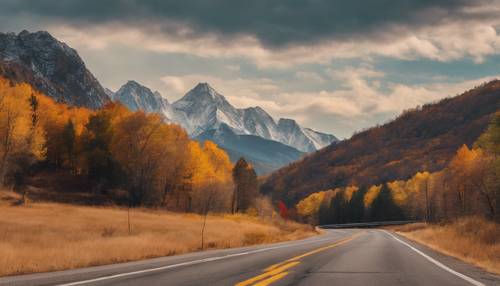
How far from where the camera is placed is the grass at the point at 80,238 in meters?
15.8

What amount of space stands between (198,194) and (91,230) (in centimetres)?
4205

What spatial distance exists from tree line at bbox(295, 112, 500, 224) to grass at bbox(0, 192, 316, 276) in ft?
89.7

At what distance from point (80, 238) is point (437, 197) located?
284 feet

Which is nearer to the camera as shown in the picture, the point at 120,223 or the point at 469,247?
the point at 469,247

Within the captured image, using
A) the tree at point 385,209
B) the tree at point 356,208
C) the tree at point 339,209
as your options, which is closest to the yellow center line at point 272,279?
the tree at point 385,209

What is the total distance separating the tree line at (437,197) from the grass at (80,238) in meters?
27.3

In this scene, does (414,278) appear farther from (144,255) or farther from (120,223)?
(120,223)

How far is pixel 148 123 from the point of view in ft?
235

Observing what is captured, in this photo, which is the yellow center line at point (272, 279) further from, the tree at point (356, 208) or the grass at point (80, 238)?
the tree at point (356, 208)

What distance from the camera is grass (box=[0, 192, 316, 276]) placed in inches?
621

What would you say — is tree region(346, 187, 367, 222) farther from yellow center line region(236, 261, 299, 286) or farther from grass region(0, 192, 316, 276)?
yellow center line region(236, 261, 299, 286)

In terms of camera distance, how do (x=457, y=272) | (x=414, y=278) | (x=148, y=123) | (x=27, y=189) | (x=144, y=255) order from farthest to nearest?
(x=148, y=123) < (x=27, y=189) < (x=144, y=255) < (x=457, y=272) < (x=414, y=278)

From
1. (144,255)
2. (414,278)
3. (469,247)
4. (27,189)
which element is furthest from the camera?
(27,189)

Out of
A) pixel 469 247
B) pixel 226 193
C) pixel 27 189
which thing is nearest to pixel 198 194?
pixel 226 193
